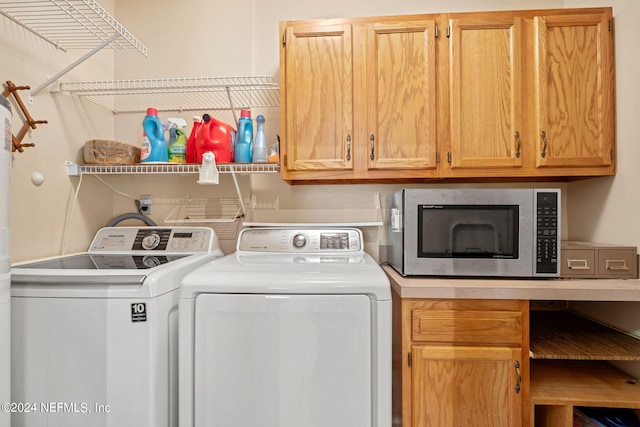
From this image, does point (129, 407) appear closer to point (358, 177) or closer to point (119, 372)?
point (119, 372)

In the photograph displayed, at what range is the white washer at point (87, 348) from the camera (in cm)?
104

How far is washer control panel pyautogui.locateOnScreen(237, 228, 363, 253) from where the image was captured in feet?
5.61

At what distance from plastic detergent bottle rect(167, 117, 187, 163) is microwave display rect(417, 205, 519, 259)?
53.8 inches

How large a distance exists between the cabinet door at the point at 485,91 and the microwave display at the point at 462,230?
0.29 m

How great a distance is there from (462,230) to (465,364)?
583 mm

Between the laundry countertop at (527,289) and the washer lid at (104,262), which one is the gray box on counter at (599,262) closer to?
the laundry countertop at (527,289)

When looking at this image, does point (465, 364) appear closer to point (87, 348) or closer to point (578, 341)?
point (578, 341)

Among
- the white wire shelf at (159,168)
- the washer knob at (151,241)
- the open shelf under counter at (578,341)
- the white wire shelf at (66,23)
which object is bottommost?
the open shelf under counter at (578,341)

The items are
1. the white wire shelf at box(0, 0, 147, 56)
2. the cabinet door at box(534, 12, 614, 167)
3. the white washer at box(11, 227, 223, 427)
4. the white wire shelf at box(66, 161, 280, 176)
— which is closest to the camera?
the white washer at box(11, 227, 223, 427)

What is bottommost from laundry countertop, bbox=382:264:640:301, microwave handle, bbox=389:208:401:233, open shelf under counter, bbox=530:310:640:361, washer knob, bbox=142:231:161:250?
open shelf under counter, bbox=530:310:640:361

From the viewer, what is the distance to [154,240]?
171 centimetres

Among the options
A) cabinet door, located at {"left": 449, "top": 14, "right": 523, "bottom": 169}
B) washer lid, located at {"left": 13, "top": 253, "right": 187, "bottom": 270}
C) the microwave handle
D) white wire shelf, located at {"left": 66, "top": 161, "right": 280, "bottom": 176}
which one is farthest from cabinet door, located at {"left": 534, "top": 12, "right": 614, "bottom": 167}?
washer lid, located at {"left": 13, "top": 253, "right": 187, "bottom": 270}

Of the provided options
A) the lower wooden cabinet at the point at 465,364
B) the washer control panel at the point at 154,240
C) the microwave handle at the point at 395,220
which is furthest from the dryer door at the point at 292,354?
the washer control panel at the point at 154,240

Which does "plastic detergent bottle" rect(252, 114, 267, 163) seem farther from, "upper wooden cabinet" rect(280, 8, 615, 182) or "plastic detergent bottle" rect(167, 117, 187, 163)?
"plastic detergent bottle" rect(167, 117, 187, 163)
